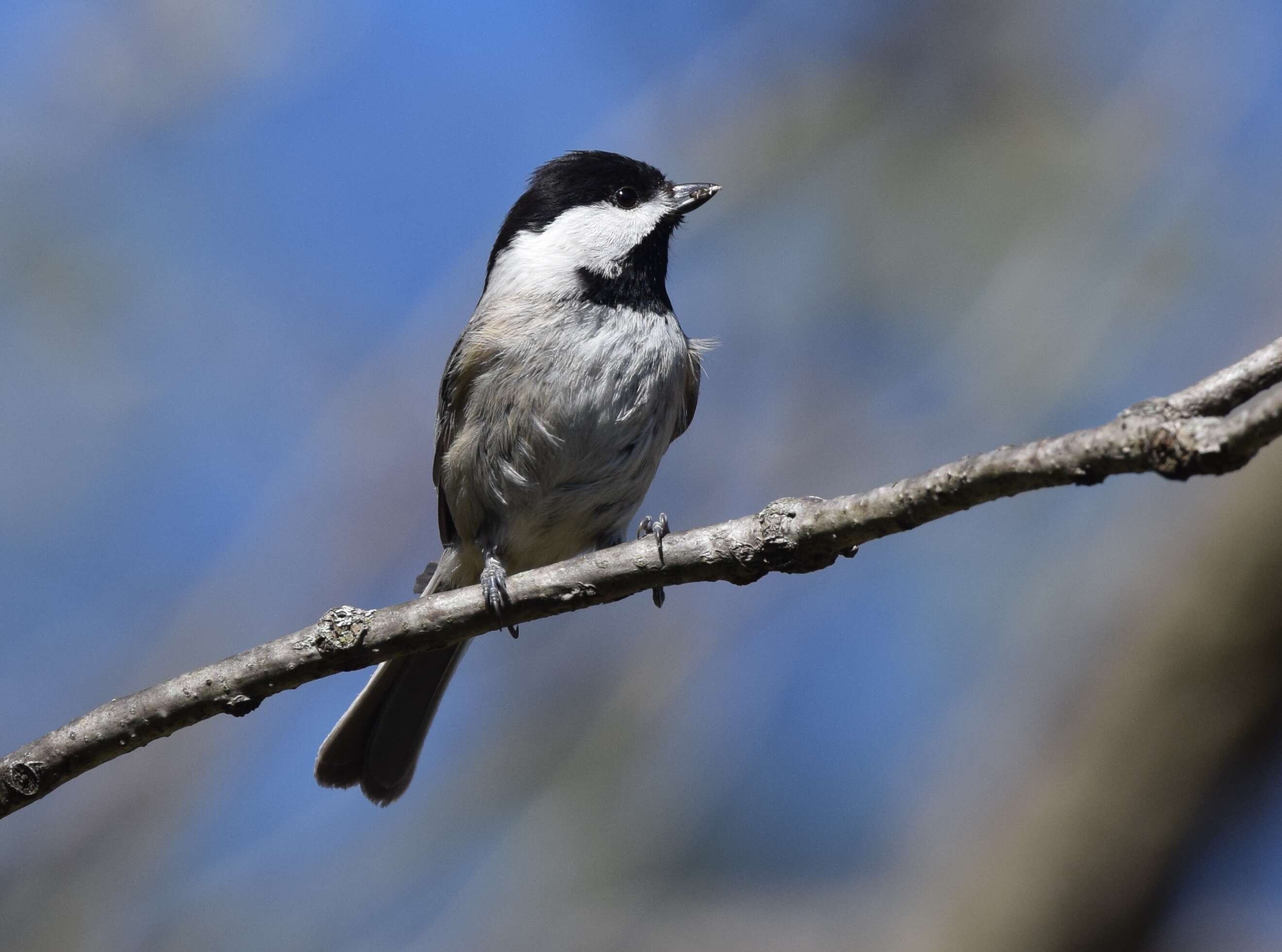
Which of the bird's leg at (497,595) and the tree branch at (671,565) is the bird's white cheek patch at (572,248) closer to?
the bird's leg at (497,595)

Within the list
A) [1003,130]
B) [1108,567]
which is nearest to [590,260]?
[1108,567]

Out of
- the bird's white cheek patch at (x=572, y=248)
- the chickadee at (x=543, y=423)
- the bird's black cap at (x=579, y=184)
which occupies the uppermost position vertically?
the bird's black cap at (x=579, y=184)

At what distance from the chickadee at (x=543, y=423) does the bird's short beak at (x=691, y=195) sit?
50 millimetres

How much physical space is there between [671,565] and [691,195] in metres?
2.59

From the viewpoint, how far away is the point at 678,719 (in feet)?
21.4

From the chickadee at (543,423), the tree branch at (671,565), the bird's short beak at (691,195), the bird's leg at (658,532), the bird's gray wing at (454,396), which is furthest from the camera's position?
the bird's short beak at (691,195)

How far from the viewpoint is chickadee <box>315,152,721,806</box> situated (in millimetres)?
4145

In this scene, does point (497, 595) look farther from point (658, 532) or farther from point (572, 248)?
point (572, 248)

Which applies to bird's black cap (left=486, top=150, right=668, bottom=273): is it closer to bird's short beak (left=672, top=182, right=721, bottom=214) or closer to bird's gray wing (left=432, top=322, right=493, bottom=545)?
bird's short beak (left=672, top=182, right=721, bottom=214)

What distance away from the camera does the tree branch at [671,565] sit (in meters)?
1.99

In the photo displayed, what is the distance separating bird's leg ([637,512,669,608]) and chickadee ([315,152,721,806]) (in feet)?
1.82

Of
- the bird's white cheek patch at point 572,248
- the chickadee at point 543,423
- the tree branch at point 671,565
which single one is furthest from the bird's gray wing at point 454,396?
the tree branch at point 671,565

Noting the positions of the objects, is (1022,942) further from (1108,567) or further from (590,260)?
(590,260)

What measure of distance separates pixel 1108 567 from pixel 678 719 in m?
2.46
